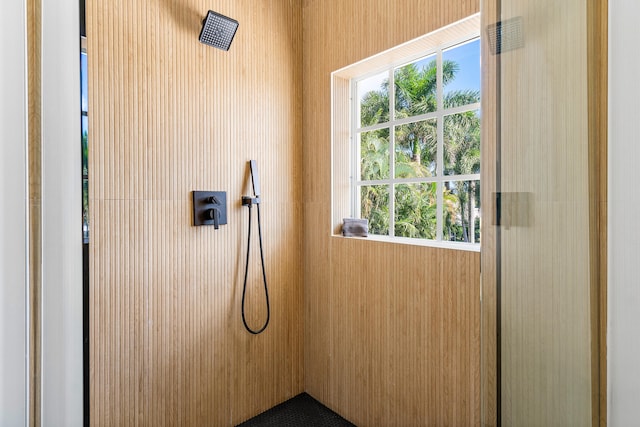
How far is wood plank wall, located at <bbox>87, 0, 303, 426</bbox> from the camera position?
1.31 meters

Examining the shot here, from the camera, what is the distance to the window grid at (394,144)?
5.01 ft

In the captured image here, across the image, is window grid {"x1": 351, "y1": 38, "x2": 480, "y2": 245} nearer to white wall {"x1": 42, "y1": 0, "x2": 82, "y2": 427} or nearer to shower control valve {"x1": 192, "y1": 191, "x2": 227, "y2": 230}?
shower control valve {"x1": 192, "y1": 191, "x2": 227, "y2": 230}

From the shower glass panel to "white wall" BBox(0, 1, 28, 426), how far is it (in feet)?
1.74

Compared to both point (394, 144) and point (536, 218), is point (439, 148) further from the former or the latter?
point (536, 218)

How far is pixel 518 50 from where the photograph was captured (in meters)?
0.42

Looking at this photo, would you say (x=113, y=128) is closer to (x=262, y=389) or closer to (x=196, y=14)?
(x=196, y=14)

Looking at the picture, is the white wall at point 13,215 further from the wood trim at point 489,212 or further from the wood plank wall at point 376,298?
the wood plank wall at point 376,298

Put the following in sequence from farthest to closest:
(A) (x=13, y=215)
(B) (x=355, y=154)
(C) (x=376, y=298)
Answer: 1. (B) (x=355, y=154)
2. (C) (x=376, y=298)
3. (A) (x=13, y=215)

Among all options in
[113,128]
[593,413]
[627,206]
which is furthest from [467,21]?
[113,128]

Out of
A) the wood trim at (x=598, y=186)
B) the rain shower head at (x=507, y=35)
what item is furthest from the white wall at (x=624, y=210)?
the rain shower head at (x=507, y=35)

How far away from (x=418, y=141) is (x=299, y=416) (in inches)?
62.7

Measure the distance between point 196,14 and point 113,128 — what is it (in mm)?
684

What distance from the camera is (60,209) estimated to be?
1.20ft

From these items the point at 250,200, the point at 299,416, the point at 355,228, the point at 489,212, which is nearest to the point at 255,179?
the point at 250,200
